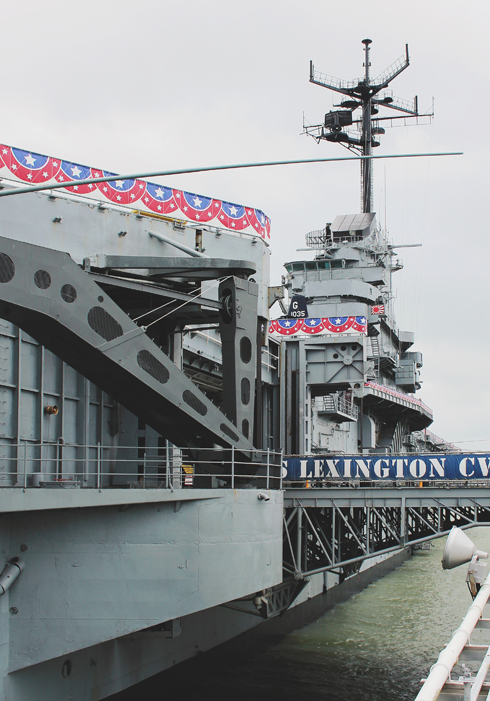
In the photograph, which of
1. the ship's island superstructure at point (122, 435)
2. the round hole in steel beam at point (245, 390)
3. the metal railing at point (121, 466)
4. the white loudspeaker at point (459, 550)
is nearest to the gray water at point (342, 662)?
the ship's island superstructure at point (122, 435)

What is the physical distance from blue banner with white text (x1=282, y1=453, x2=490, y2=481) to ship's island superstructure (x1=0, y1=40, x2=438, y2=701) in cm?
301

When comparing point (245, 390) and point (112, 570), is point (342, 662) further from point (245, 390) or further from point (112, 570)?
point (112, 570)

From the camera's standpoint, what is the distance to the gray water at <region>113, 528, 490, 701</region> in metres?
24.1

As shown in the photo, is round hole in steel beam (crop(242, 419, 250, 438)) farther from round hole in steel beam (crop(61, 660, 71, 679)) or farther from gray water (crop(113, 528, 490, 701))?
gray water (crop(113, 528, 490, 701))

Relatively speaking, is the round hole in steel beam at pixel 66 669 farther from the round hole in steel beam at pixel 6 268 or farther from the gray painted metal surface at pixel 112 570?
the round hole in steel beam at pixel 6 268

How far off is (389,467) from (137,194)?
1276 cm

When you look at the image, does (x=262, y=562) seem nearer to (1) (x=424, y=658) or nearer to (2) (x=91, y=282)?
(2) (x=91, y=282)

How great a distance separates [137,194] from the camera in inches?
912

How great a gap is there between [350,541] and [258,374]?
34.0 ft

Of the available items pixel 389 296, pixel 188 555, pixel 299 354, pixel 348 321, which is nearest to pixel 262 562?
pixel 188 555

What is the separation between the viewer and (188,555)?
17.3 metres

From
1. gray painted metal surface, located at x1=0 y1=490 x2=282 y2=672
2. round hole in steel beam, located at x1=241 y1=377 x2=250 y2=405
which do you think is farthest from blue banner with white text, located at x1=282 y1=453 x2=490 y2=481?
gray painted metal surface, located at x1=0 y1=490 x2=282 y2=672

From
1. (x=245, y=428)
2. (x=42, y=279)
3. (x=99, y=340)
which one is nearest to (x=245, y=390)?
(x=245, y=428)

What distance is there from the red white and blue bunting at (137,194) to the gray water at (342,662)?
1412cm
